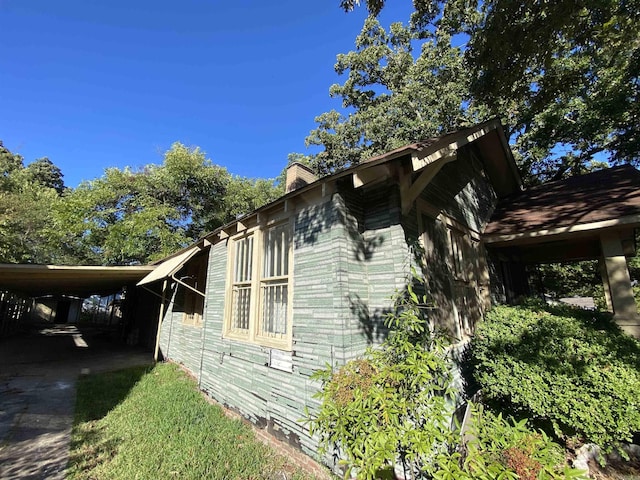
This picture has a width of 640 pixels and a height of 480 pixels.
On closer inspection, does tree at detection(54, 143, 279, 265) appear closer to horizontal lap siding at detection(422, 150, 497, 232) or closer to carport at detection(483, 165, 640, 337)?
horizontal lap siding at detection(422, 150, 497, 232)

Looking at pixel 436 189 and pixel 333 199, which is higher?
pixel 436 189

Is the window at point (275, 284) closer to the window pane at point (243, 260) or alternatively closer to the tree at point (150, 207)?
the window pane at point (243, 260)

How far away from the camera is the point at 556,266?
708 inches

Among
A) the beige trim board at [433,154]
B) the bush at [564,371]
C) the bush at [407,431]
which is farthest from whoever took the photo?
the beige trim board at [433,154]

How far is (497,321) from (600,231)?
9.82 ft

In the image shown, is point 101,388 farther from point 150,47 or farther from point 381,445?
point 150,47

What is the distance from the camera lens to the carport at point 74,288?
8.41 meters

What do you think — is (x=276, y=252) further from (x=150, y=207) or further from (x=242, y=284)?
(x=150, y=207)

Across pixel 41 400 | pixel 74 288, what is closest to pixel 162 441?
pixel 41 400

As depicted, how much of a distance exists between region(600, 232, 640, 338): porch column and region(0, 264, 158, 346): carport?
1316 cm

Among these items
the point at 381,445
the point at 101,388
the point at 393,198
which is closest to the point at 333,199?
the point at 393,198

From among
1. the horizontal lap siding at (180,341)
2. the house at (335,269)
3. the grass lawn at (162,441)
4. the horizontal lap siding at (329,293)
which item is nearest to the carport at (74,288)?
the horizontal lap siding at (180,341)

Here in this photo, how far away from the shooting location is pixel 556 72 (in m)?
10.5

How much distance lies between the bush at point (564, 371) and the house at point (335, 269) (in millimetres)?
786
